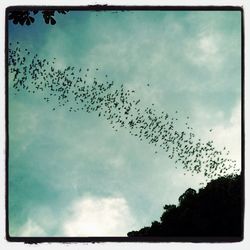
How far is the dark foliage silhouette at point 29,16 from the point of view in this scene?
9.86 feet

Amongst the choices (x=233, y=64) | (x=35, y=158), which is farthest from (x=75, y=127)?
(x=233, y=64)

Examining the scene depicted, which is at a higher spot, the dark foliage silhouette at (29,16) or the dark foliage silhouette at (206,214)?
the dark foliage silhouette at (29,16)

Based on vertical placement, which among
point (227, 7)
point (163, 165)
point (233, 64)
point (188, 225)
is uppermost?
point (227, 7)

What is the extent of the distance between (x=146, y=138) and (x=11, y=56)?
599 millimetres

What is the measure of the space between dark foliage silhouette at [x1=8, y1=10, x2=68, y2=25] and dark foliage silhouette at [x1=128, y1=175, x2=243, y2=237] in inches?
32.8

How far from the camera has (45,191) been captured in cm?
301

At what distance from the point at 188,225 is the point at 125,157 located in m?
0.35

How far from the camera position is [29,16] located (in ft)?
9.91

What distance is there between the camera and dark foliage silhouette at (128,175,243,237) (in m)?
2.97

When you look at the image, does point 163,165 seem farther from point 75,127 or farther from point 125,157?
point 75,127

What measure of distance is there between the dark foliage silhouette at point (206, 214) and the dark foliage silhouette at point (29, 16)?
2.73 ft

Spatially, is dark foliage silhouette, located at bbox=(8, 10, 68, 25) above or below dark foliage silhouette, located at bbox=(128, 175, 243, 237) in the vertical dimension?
above

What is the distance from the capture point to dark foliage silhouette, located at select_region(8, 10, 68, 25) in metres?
3.01

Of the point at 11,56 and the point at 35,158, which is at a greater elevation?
the point at 11,56
